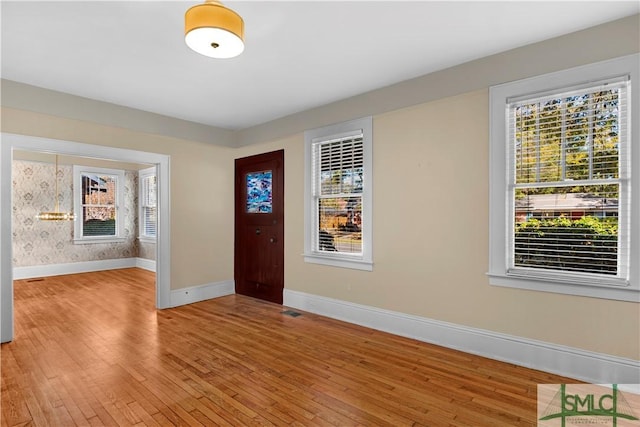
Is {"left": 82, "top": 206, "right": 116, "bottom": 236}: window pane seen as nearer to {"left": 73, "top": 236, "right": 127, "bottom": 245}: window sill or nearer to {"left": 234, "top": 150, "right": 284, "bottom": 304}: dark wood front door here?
{"left": 73, "top": 236, "right": 127, "bottom": 245}: window sill

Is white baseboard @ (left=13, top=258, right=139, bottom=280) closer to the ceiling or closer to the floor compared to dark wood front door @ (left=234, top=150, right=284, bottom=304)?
closer to the floor

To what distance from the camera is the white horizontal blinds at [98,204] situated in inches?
296

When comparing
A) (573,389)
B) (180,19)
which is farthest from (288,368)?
(180,19)

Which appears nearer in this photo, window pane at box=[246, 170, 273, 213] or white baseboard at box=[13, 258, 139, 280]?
window pane at box=[246, 170, 273, 213]

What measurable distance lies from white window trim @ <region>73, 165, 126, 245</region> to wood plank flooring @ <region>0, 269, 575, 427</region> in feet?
12.2

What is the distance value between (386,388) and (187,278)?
3586 millimetres

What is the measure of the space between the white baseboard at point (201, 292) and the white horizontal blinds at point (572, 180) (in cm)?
432

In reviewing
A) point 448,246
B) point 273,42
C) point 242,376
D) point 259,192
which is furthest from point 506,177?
point 259,192

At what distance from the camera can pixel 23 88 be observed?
3545 mm

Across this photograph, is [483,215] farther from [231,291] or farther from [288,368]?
[231,291]

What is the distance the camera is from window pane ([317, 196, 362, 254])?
13.4ft

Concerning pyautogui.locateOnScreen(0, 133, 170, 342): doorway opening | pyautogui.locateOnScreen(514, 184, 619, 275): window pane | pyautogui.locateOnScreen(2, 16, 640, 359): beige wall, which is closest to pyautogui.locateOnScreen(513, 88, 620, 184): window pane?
pyautogui.locateOnScreen(514, 184, 619, 275): window pane

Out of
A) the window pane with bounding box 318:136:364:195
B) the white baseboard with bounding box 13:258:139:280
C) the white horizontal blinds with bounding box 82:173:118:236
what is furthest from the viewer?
the white horizontal blinds with bounding box 82:173:118:236

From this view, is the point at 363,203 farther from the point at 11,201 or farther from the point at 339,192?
the point at 11,201
